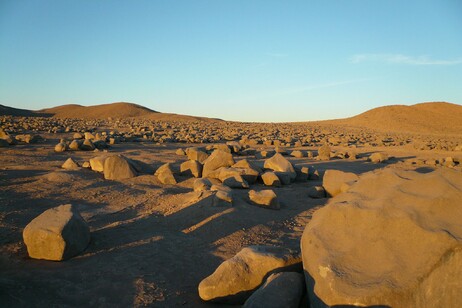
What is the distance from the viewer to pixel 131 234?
15.4ft

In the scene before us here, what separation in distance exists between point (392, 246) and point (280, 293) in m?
0.91

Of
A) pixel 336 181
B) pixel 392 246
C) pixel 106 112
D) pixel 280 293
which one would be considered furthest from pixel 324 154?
pixel 106 112

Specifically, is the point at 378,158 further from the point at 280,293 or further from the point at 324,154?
the point at 280,293

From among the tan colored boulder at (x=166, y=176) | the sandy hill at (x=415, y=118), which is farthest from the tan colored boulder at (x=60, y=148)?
the sandy hill at (x=415, y=118)

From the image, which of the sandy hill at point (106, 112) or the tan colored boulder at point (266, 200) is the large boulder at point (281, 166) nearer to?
the tan colored boulder at point (266, 200)

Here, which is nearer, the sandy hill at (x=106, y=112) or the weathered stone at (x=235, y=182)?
the weathered stone at (x=235, y=182)

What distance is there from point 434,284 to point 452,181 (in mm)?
1073

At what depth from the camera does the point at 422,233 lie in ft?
8.64

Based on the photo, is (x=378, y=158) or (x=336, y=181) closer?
(x=336, y=181)

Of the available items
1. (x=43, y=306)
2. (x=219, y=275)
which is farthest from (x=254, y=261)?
(x=43, y=306)

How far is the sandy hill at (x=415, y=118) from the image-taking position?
4151 centimetres

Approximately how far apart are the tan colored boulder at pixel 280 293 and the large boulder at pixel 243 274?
0.74ft

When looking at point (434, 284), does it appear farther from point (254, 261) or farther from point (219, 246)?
point (219, 246)

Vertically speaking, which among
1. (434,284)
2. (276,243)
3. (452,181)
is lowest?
(276,243)
